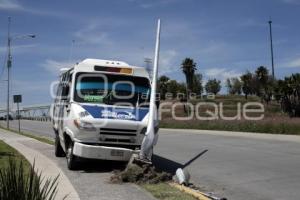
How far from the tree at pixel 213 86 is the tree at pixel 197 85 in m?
5.73

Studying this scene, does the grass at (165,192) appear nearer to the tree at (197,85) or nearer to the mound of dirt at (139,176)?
the mound of dirt at (139,176)

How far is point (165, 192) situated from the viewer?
9.81 meters

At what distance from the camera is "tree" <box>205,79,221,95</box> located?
129625 mm

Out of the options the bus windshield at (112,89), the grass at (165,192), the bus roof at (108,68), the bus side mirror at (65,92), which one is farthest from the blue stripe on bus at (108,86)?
the grass at (165,192)

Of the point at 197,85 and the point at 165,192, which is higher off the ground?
the point at 197,85

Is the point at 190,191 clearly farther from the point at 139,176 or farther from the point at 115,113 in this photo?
the point at 115,113

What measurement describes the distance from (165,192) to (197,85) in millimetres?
111283

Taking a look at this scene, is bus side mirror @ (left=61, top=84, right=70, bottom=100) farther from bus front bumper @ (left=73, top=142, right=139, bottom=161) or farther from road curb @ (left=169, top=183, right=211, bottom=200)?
road curb @ (left=169, top=183, right=211, bottom=200)

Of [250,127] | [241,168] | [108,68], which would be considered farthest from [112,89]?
[250,127]

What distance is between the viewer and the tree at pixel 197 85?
116 metres

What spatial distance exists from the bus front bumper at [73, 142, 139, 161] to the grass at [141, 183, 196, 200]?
5.42ft

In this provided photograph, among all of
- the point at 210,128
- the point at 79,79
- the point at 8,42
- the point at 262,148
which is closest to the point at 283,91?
the point at 210,128

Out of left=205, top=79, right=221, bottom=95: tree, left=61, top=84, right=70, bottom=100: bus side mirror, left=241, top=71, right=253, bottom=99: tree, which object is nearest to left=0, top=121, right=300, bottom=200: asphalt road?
left=61, top=84, right=70, bottom=100: bus side mirror

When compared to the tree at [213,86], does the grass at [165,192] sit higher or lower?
lower
